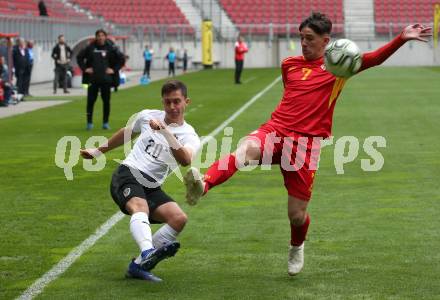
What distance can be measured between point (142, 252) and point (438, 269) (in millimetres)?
2277

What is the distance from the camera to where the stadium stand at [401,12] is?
72.9 metres

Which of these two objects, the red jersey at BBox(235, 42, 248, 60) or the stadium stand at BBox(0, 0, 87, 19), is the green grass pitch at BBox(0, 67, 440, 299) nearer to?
the red jersey at BBox(235, 42, 248, 60)

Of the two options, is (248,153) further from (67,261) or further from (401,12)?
(401,12)

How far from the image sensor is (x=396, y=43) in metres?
7.75

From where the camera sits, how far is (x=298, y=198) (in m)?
8.11

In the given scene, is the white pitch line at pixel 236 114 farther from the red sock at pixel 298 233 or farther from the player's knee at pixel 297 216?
the player's knee at pixel 297 216

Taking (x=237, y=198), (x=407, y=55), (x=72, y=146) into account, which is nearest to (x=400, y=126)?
(x=72, y=146)

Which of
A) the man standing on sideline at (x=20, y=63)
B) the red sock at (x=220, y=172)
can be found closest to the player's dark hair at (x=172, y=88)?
the red sock at (x=220, y=172)

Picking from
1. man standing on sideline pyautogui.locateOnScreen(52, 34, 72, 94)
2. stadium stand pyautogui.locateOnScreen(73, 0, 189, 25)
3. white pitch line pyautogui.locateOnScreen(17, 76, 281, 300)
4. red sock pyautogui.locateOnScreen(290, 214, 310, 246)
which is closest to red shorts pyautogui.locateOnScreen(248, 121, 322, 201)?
red sock pyautogui.locateOnScreen(290, 214, 310, 246)

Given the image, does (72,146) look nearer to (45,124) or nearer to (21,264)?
(45,124)

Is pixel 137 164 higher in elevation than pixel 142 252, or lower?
higher

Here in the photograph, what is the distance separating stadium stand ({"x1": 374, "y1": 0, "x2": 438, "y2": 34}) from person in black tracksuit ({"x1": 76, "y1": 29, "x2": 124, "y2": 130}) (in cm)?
5048

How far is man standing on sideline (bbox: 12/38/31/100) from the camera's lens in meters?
35.5

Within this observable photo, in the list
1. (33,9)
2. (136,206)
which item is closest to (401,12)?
(33,9)
